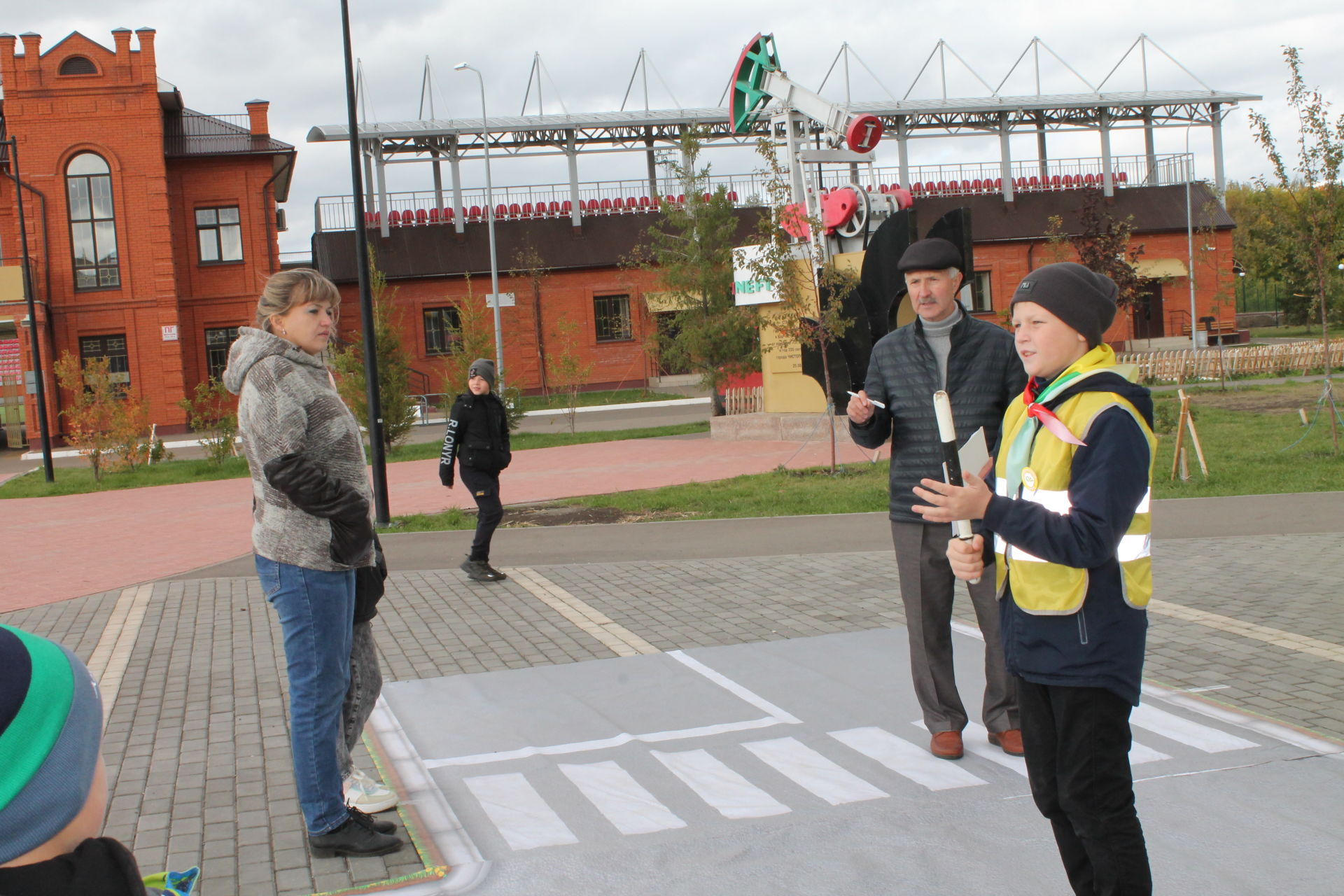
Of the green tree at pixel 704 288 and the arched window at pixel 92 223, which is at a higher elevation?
the arched window at pixel 92 223

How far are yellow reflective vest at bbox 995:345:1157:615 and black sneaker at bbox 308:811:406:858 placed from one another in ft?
7.80

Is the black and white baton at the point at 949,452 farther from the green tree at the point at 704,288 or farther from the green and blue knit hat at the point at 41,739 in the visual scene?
the green tree at the point at 704,288

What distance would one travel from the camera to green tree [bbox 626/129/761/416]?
85.1 ft

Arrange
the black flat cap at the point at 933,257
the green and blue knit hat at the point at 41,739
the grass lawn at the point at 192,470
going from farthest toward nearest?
the grass lawn at the point at 192,470 < the black flat cap at the point at 933,257 < the green and blue knit hat at the point at 41,739

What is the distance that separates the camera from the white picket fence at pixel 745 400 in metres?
26.4

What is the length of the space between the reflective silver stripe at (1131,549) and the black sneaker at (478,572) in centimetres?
707

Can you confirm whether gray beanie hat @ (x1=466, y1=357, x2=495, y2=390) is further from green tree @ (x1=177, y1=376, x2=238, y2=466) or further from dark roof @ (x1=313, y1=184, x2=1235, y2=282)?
dark roof @ (x1=313, y1=184, x2=1235, y2=282)

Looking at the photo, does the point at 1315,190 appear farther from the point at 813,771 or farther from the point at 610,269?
the point at 610,269

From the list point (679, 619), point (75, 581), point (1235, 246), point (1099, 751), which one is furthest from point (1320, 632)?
point (1235, 246)

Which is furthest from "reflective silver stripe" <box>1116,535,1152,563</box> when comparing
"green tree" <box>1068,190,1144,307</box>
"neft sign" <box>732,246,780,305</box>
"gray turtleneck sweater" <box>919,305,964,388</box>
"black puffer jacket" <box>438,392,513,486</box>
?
"green tree" <box>1068,190,1144,307</box>

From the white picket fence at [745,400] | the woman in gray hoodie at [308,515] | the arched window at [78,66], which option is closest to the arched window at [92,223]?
the arched window at [78,66]

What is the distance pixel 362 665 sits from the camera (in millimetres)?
4383

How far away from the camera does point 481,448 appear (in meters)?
9.20

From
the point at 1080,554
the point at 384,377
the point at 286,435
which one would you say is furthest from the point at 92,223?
the point at 1080,554
